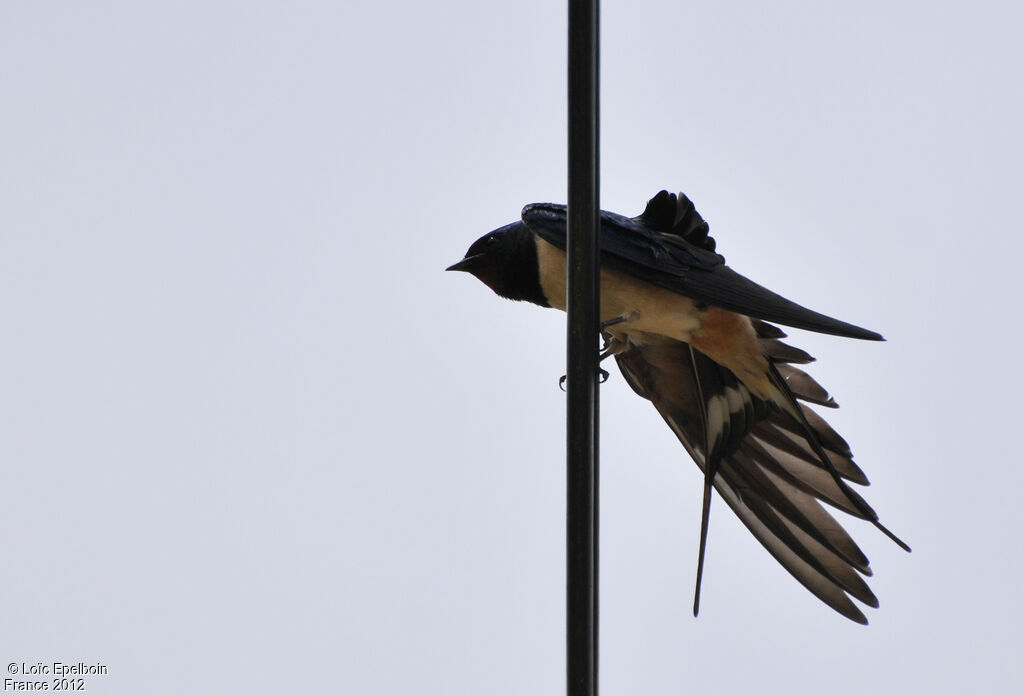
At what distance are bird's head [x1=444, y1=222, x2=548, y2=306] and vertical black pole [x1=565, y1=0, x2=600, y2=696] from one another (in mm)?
1642

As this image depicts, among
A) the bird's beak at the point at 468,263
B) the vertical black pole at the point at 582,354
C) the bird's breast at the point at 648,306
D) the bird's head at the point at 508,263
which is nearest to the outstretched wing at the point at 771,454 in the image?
the bird's breast at the point at 648,306

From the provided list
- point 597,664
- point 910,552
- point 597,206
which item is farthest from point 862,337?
point 597,664

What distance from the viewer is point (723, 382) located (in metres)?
3.00

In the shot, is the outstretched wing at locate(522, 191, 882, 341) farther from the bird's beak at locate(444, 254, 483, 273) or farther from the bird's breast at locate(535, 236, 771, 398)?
the bird's beak at locate(444, 254, 483, 273)

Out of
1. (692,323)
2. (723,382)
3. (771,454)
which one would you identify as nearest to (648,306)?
(692,323)

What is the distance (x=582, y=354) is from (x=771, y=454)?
1.60m

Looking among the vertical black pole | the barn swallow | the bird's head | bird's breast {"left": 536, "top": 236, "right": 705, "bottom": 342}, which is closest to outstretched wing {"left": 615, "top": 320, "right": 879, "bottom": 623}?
the barn swallow

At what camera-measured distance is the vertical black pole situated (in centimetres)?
147

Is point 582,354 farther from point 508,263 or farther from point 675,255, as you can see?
point 508,263

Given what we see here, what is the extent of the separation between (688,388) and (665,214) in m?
0.47

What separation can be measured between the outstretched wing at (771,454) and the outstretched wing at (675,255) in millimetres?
256

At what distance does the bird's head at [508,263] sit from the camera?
327 centimetres

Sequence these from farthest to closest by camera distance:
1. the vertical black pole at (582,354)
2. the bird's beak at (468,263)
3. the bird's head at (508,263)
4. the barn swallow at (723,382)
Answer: the bird's beak at (468,263), the bird's head at (508,263), the barn swallow at (723,382), the vertical black pole at (582,354)

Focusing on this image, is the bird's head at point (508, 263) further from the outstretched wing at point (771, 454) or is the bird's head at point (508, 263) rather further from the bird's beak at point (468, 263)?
the outstretched wing at point (771, 454)
